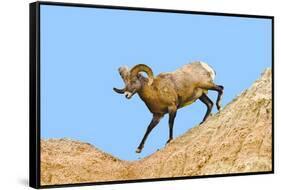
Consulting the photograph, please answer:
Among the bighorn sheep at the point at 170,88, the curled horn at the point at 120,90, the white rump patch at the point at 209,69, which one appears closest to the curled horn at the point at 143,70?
the bighorn sheep at the point at 170,88

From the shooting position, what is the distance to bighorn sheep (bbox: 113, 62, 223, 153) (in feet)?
18.1

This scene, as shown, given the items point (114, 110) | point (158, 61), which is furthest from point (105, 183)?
point (158, 61)

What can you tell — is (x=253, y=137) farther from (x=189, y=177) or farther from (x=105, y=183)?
(x=105, y=183)

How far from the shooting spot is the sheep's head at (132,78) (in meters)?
5.46

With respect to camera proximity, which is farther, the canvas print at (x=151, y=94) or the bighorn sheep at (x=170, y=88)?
the bighorn sheep at (x=170, y=88)

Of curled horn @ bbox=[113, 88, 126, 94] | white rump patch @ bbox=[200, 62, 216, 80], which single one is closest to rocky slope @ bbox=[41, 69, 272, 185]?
white rump patch @ bbox=[200, 62, 216, 80]

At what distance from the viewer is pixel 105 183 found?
5.43 meters

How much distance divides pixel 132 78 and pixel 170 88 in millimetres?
312

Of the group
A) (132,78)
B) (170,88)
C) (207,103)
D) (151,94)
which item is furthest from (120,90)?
(207,103)

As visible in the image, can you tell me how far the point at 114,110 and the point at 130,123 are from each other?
0.15 metres

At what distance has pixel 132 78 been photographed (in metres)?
5.50

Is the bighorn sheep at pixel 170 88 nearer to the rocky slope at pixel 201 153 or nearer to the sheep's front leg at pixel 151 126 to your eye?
the sheep's front leg at pixel 151 126

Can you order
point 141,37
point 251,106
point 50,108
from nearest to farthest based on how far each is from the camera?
point 50,108, point 141,37, point 251,106

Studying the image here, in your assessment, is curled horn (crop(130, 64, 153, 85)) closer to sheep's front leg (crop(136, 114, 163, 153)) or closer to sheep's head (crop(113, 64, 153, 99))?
sheep's head (crop(113, 64, 153, 99))
